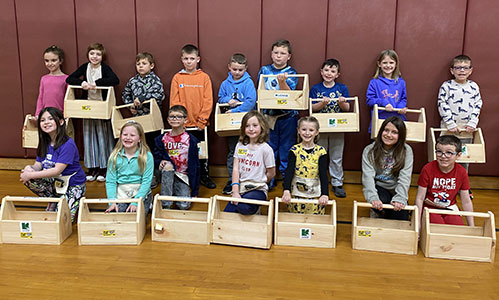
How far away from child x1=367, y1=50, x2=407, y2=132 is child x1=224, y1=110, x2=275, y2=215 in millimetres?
1464

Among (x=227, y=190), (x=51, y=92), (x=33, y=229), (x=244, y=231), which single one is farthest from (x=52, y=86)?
(x=244, y=231)

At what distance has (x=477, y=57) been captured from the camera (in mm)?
4648

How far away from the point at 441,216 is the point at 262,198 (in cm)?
142

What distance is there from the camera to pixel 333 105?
4.51 meters

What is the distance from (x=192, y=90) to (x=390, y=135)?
2.18 m

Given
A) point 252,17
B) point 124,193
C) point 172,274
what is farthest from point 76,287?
point 252,17

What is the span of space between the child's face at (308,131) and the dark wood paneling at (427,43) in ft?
5.77

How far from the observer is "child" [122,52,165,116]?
15.4 ft

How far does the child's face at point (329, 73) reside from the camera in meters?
4.45

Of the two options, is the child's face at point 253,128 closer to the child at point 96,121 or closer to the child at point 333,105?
the child at point 333,105

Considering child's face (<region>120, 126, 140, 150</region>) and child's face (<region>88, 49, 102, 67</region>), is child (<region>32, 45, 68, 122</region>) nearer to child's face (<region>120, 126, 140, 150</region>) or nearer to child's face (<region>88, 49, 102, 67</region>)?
child's face (<region>88, 49, 102, 67</region>)

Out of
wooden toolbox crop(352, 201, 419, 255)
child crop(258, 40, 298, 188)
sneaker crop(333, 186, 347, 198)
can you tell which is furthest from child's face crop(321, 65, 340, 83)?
wooden toolbox crop(352, 201, 419, 255)

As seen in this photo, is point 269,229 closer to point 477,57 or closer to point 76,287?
point 76,287

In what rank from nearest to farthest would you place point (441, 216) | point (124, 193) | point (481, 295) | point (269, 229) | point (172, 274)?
point (481, 295), point (172, 274), point (269, 229), point (441, 216), point (124, 193)
